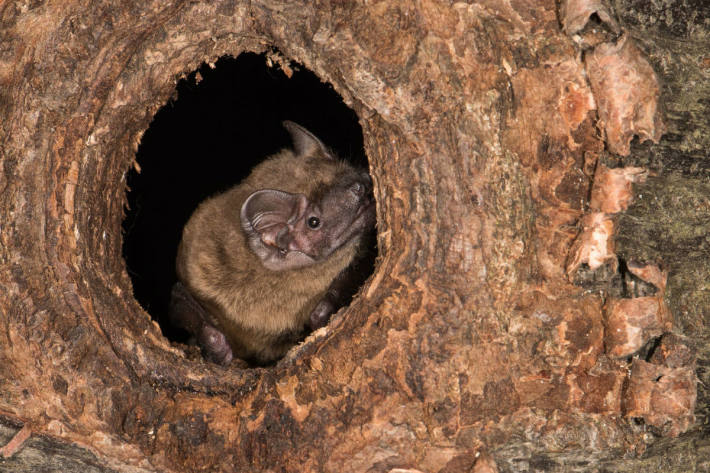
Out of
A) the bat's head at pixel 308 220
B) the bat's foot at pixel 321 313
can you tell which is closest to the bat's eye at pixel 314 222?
the bat's head at pixel 308 220

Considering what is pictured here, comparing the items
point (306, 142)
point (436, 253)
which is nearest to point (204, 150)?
point (306, 142)

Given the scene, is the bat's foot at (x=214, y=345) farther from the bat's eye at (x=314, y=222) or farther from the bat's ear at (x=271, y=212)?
the bat's eye at (x=314, y=222)

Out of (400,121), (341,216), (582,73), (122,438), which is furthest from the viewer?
(341,216)

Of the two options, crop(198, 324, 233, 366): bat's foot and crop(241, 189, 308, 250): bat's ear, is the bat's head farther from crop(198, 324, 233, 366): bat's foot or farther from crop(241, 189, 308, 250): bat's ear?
crop(198, 324, 233, 366): bat's foot

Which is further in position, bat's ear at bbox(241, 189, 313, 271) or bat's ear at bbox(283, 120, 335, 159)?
bat's ear at bbox(283, 120, 335, 159)

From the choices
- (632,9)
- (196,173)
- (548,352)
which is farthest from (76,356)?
(196,173)

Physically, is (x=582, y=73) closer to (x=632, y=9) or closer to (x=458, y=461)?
(x=632, y=9)

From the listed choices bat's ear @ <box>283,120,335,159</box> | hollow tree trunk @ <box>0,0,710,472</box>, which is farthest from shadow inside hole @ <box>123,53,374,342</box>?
hollow tree trunk @ <box>0,0,710,472</box>
